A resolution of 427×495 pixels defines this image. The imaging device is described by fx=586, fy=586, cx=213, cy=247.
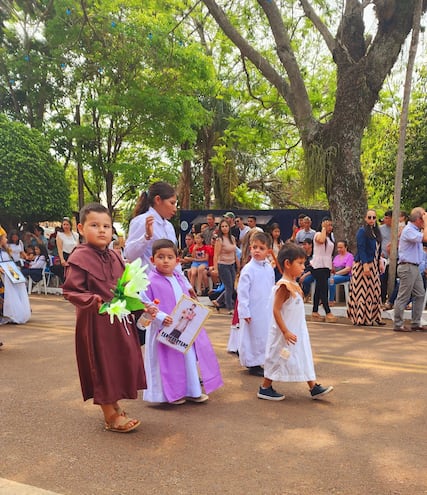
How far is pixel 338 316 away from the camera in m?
10.4

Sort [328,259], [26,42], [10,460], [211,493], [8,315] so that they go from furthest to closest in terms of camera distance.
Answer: [26,42] → [328,259] → [8,315] → [10,460] → [211,493]

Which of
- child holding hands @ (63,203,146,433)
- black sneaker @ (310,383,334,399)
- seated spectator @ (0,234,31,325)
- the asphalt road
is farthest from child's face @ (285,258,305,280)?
seated spectator @ (0,234,31,325)

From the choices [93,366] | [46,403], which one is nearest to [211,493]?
[93,366]

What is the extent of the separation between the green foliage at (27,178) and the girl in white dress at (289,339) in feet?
47.8

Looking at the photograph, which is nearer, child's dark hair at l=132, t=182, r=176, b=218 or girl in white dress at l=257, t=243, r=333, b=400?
girl in white dress at l=257, t=243, r=333, b=400

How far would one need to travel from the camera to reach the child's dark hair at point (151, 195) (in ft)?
17.5

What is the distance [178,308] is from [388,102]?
18570 mm

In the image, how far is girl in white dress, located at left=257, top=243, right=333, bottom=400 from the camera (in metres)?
4.95

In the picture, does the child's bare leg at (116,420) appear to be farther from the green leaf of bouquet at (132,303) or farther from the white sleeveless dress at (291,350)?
the white sleeveless dress at (291,350)

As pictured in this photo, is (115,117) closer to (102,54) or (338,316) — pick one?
(102,54)

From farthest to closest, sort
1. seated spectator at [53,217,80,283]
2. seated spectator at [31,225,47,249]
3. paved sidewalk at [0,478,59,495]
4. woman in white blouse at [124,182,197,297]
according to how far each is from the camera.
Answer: seated spectator at [31,225,47,249] → seated spectator at [53,217,80,283] → woman in white blouse at [124,182,197,297] → paved sidewalk at [0,478,59,495]

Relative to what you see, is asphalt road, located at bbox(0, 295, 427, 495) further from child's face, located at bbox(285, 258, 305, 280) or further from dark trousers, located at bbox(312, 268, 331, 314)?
dark trousers, located at bbox(312, 268, 331, 314)

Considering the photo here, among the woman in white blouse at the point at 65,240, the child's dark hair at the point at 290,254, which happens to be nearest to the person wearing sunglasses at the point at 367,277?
the child's dark hair at the point at 290,254

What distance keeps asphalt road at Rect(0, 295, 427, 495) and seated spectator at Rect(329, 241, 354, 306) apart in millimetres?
4673
